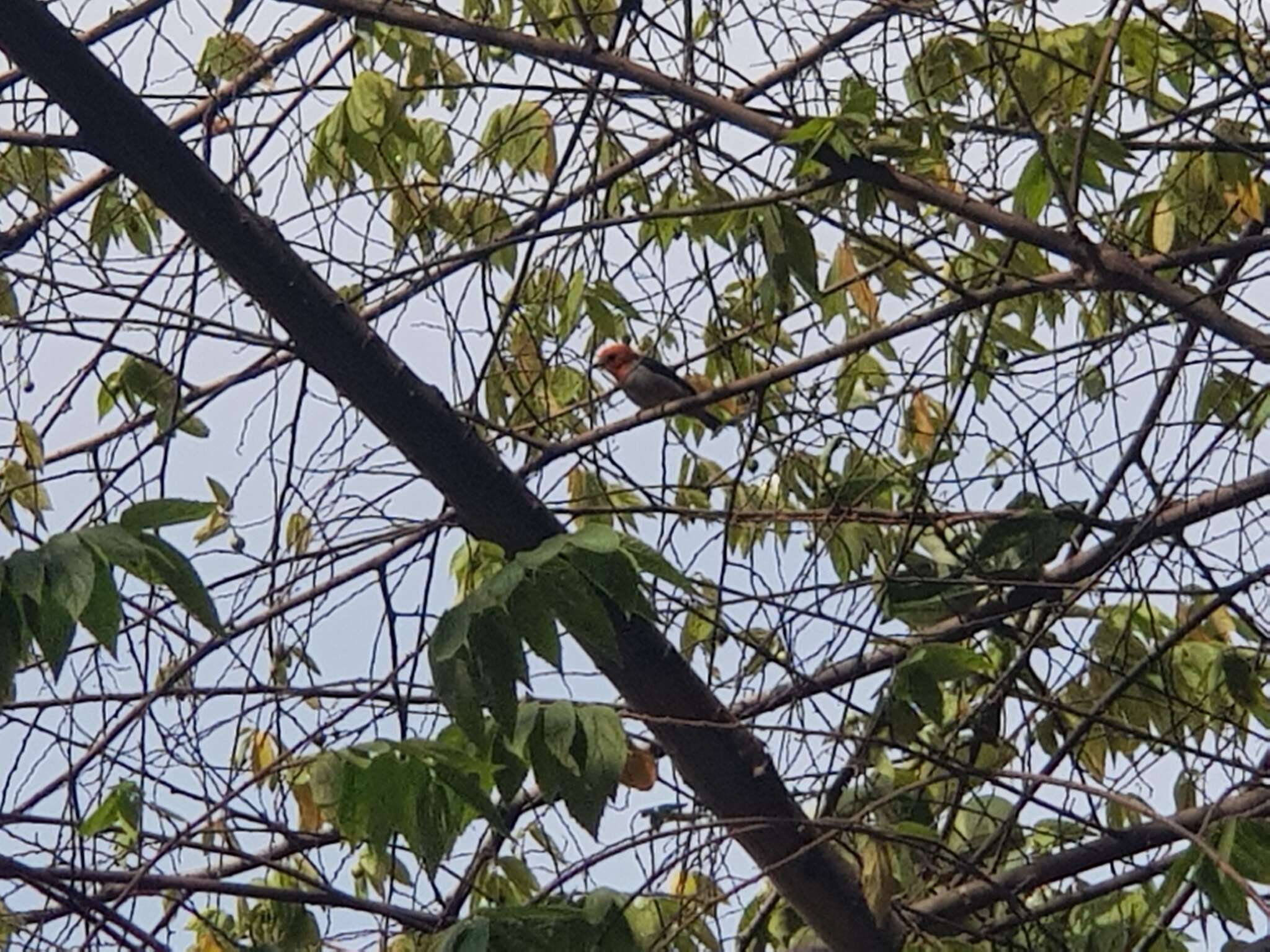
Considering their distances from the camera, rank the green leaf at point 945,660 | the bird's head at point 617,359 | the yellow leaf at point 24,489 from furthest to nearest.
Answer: the bird's head at point 617,359
the yellow leaf at point 24,489
the green leaf at point 945,660

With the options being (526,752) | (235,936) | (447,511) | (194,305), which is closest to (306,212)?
(194,305)

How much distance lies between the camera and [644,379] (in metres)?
3.94

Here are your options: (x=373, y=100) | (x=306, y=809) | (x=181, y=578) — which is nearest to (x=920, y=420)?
(x=373, y=100)

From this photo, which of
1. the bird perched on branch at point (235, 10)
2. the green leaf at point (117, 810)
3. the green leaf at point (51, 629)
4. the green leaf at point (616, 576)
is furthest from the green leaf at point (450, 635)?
the bird perched on branch at point (235, 10)

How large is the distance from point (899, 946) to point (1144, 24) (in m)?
1.67

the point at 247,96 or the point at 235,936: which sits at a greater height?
the point at 247,96

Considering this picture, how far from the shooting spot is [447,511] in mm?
2818

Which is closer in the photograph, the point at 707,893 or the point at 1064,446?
the point at 707,893

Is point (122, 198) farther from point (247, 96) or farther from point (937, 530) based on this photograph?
point (937, 530)

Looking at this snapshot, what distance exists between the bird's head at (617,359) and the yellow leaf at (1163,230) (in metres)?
1.25

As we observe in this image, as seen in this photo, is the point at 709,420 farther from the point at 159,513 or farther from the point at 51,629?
the point at 51,629

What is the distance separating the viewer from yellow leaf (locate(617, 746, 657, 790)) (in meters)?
3.02

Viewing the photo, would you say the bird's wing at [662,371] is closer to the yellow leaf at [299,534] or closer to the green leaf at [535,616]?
the yellow leaf at [299,534]

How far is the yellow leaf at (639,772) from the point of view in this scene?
3020 millimetres
